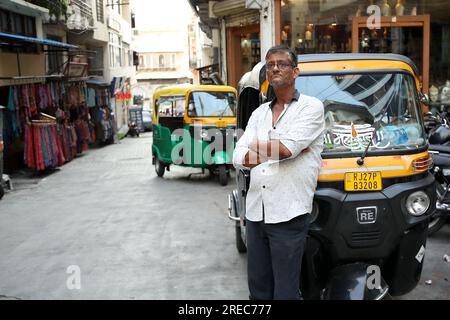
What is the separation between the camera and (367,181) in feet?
12.6

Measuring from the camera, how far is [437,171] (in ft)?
20.4

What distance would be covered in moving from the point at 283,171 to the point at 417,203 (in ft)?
4.66

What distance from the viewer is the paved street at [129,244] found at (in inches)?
198

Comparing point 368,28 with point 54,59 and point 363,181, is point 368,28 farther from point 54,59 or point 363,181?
point 54,59

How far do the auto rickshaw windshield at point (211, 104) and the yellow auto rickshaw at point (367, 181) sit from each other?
272 inches

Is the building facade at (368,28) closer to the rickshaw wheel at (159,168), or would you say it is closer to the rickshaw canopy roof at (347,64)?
the rickshaw wheel at (159,168)

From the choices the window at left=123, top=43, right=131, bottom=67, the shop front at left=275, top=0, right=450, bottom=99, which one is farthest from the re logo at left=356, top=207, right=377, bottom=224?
the window at left=123, top=43, right=131, bottom=67

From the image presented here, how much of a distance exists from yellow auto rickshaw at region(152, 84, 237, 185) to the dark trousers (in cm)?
750

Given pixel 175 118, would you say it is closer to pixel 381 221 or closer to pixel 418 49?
pixel 418 49

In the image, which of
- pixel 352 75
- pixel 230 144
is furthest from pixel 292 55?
pixel 230 144

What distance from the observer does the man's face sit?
3.08m

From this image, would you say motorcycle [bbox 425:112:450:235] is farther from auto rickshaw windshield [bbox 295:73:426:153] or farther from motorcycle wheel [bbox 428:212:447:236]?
→ auto rickshaw windshield [bbox 295:73:426:153]

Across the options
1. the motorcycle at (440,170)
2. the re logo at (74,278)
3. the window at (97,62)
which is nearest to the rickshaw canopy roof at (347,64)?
the motorcycle at (440,170)

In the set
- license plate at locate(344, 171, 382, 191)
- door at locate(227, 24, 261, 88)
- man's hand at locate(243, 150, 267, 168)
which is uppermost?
door at locate(227, 24, 261, 88)
